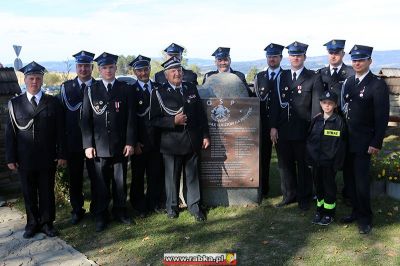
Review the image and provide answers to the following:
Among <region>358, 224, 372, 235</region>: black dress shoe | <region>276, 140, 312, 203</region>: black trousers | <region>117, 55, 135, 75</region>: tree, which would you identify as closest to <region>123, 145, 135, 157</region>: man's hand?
<region>276, 140, 312, 203</region>: black trousers

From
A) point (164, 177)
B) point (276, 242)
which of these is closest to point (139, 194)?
point (164, 177)

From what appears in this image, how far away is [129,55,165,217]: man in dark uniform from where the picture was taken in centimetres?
580

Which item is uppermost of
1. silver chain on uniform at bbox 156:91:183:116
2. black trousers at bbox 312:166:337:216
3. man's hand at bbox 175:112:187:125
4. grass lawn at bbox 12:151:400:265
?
silver chain on uniform at bbox 156:91:183:116

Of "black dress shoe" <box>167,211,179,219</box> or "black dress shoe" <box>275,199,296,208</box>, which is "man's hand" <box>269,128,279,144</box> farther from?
"black dress shoe" <box>167,211,179,219</box>

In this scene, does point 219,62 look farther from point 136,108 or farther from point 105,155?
point 105,155

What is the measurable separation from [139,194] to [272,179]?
2656 mm

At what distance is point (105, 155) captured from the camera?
17.8 ft

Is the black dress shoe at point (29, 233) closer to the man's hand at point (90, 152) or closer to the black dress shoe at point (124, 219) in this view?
the black dress shoe at point (124, 219)

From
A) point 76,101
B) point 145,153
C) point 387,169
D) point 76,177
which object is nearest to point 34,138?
point 76,101

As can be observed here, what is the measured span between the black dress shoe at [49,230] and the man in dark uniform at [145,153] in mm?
1146

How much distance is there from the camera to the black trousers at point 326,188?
532 centimetres

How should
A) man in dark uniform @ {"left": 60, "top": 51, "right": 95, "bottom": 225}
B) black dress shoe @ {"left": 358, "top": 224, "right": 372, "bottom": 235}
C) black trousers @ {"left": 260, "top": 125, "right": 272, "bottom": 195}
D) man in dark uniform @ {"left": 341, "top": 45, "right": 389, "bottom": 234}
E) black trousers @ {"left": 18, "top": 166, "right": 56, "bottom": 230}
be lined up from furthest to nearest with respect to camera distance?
black trousers @ {"left": 260, "top": 125, "right": 272, "bottom": 195} → man in dark uniform @ {"left": 60, "top": 51, "right": 95, "bottom": 225} → black trousers @ {"left": 18, "top": 166, "right": 56, "bottom": 230} → black dress shoe @ {"left": 358, "top": 224, "right": 372, "bottom": 235} → man in dark uniform @ {"left": 341, "top": 45, "right": 389, "bottom": 234}

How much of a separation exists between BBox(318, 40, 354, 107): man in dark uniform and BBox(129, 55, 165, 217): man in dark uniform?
244 centimetres

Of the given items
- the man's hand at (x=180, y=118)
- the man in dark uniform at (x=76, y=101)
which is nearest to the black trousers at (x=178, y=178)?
the man's hand at (x=180, y=118)
